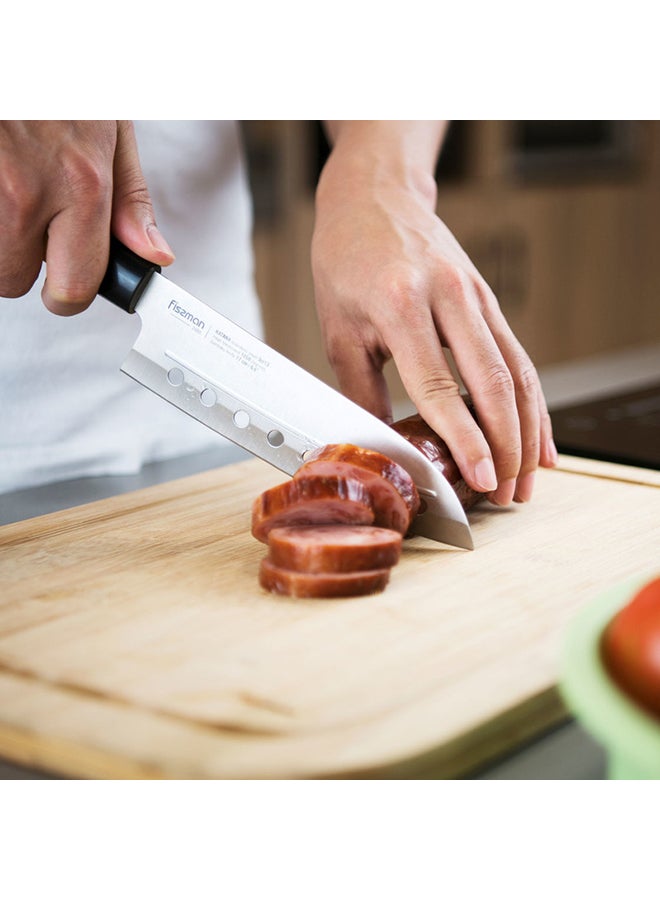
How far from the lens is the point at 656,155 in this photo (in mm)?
7727

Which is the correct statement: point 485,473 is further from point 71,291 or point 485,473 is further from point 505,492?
point 71,291

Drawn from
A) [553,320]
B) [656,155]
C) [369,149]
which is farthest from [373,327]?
[656,155]

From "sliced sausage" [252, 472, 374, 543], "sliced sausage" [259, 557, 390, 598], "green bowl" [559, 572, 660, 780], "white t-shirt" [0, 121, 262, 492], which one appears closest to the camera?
"green bowl" [559, 572, 660, 780]

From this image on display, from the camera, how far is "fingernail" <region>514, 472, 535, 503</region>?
1824mm

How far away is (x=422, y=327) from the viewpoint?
1758mm

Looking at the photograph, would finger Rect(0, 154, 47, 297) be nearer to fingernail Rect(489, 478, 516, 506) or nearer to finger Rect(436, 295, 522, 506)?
finger Rect(436, 295, 522, 506)

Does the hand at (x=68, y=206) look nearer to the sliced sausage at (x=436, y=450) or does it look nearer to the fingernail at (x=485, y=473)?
the sliced sausage at (x=436, y=450)

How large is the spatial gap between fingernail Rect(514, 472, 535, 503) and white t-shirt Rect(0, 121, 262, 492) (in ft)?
2.69

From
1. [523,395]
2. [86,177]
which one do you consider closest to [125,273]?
[86,177]

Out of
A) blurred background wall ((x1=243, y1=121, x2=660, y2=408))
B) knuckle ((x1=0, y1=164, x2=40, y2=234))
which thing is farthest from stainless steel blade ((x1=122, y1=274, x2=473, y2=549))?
blurred background wall ((x1=243, y1=121, x2=660, y2=408))

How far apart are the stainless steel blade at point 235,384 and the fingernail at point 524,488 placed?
0.79ft

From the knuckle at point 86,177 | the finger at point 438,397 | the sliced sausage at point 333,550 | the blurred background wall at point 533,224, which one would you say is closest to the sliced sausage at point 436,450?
the finger at point 438,397

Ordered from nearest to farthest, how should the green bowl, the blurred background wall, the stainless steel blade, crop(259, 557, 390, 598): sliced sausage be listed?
1. the green bowl
2. crop(259, 557, 390, 598): sliced sausage
3. the stainless steel blade
4. the blurred background wall

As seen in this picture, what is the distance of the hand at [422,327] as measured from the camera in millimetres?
1729
